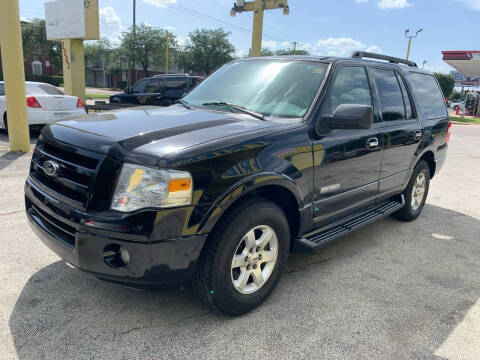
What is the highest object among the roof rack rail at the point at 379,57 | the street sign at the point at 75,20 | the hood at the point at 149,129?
the street sign at the point at 75,20

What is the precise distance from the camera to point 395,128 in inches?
159

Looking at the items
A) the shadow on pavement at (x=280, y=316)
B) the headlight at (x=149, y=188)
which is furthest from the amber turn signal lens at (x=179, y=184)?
the shadow on pavement at (x=280, y=316)

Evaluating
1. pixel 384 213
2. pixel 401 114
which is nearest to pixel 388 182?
pixel 384 213

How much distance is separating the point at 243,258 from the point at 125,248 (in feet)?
2.66

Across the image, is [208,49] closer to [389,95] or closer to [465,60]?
[465,60]

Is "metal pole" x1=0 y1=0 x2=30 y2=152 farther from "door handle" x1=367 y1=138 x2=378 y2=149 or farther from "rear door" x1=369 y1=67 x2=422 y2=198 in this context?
"door handle" x1=367 y1=138 x2=378 y2=149

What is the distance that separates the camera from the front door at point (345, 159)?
3.14 m

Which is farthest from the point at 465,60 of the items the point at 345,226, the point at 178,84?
the point at 345,226

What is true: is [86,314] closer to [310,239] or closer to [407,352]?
[310,239]

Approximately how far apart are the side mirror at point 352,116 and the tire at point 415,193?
2.11 m

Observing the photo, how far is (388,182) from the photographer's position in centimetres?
416

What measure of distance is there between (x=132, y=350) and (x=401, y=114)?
354 cm

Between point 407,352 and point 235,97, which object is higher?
point 235,97

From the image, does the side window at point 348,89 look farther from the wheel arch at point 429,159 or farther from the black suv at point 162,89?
the black suv at point 162,89
